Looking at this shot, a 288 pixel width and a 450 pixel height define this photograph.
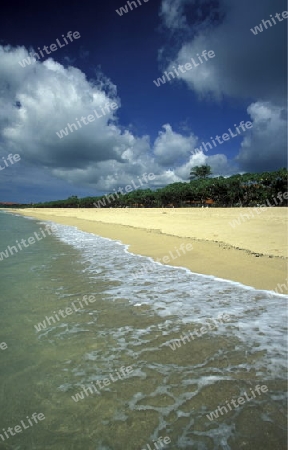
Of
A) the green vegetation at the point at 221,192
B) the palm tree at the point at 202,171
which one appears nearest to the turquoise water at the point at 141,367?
the green vegetation at the point at 221,192

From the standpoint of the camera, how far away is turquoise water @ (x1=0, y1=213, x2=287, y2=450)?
Answer: 2.50 meters

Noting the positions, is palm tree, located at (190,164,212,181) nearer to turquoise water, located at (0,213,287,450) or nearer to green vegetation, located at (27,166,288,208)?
green vegetation, located at (27,166,288,208)

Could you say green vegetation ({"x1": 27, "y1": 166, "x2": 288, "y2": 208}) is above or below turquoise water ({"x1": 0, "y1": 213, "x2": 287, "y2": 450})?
below

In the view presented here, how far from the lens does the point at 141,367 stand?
11.6ft

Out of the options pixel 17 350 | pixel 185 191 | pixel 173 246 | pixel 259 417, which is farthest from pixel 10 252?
pixel 185 191

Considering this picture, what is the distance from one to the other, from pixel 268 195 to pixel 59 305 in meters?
58.7

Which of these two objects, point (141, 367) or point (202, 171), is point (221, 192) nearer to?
point (202, 171)

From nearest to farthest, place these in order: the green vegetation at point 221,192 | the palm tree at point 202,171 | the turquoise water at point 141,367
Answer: the turquoise water at point 141,367
the green vegetation at point 221,192
the palm tree at point 202,171

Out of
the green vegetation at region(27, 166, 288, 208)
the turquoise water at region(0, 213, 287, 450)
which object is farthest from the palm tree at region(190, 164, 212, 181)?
the turquoise water at region(0, 213, 287, 450)

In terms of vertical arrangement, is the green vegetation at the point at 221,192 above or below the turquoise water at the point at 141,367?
below

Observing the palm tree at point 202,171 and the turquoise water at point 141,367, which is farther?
the palm tree at point 202,171

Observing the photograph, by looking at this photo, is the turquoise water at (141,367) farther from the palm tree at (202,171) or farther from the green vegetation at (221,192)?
the palm tree at (202,171)

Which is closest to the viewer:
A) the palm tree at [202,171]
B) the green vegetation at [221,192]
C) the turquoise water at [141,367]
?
the turquoise water at [141,367]

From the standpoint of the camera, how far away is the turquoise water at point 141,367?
250 cm
